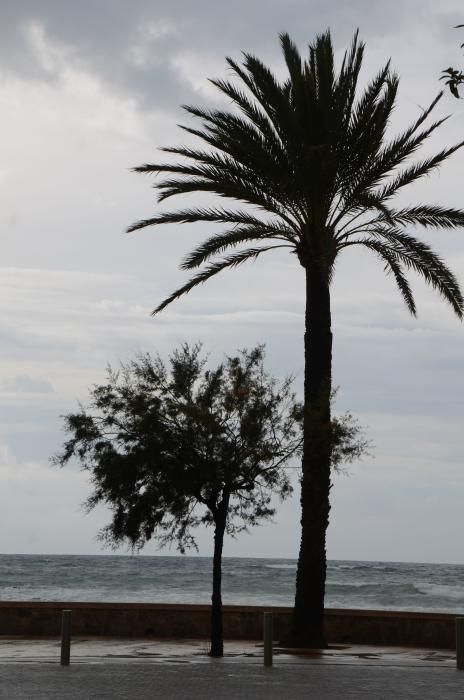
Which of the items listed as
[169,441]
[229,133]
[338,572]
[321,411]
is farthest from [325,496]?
[338,572]

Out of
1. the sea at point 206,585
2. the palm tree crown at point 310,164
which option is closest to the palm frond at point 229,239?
the palm tree crown at point 310,164

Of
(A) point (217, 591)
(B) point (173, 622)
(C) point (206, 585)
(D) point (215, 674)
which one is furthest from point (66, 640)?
(C) point (206, 585)

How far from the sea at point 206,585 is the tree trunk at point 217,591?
30.5 m

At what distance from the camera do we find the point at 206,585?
64312 millimetres

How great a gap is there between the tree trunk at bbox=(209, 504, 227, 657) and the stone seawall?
335 cm

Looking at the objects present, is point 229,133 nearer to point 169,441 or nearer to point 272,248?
point 272,248

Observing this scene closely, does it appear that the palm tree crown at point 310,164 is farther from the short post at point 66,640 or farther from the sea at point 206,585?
the sea at point 206,585

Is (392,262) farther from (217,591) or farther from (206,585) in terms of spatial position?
(206,585)

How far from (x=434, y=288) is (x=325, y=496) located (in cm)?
502

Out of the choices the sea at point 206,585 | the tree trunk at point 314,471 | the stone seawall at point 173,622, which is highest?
the tree trunk at point 314,471

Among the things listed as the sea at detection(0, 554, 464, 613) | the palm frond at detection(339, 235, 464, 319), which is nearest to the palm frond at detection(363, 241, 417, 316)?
the palm frond at detection(339, 235, 464, 319)

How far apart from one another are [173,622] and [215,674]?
8.13 meters

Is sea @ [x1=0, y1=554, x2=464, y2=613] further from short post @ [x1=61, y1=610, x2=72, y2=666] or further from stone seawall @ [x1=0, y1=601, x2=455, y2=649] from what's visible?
short post @ [x1=61, y1=610, x2=72, y2=666]

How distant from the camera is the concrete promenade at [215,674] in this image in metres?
12.6
